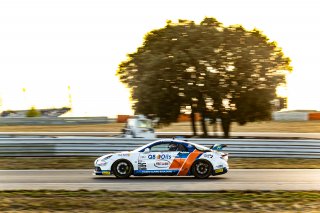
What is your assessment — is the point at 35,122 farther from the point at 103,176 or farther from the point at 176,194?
the point at 176,194

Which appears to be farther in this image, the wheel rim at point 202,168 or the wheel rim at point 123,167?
the wheel rim at point 123,167

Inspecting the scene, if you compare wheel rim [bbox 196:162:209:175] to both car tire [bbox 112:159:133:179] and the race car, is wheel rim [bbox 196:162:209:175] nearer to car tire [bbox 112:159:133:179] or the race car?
the race car

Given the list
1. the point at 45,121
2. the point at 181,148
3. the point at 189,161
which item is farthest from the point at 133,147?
the point at 45,121

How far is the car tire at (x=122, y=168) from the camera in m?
17.7

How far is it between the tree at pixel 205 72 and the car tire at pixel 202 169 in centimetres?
1732

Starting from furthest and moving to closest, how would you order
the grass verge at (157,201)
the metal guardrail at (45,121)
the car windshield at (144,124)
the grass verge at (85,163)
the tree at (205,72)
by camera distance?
the metal guardrail at (45,121)
the tree at (205,72)
the car windshield at (144,124)
the grass verge at (85,163)
the grass verge at (157,201)

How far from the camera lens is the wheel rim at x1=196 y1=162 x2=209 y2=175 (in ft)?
57.7

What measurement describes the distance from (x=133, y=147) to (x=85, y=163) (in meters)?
2.67

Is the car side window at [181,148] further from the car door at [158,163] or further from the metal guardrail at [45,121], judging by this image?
the metal guardrail at [45,121]

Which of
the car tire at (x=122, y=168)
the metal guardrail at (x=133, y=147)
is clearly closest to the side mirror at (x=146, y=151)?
the car tire at (x=122, y=168)

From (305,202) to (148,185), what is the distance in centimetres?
433

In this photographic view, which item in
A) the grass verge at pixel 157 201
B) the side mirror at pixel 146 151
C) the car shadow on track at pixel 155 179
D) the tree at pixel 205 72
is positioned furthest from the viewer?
the tree at pixel 205 72

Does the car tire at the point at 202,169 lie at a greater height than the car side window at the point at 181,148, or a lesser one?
lesser

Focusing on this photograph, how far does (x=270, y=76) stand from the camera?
36.7m
